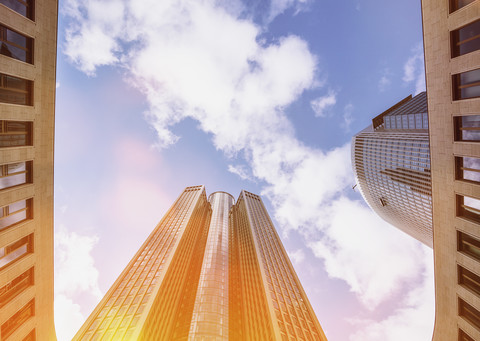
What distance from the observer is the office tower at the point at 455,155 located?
16.1 metres

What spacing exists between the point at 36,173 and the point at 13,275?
7698mm

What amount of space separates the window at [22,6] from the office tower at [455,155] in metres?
32.0

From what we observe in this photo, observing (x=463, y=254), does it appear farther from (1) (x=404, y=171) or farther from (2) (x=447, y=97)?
(1) (x=404, y=171)

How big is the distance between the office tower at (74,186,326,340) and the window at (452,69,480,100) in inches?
2124

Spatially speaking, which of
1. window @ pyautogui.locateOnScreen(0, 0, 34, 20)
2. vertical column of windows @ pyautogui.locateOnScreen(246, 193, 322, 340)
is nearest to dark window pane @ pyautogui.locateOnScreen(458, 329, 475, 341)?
vertical column of windows @ pyautogui.locateOnScreen(246, 193, 322, 340)

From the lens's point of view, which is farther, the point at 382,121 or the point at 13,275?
the point at 382,121

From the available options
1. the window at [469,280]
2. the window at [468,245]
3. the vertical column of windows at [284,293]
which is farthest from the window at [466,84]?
the vertical column of windows at [284,293]

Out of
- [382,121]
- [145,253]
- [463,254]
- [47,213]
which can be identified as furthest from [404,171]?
[47,213]

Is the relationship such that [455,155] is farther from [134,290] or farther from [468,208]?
[134,290]

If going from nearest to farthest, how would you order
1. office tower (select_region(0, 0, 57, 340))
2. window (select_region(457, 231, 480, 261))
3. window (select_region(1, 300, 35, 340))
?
office tower (select_region(0, 0, 57, 340)) → window (select_region(1, 300, 35, 340)) → window (select_region(457, 231, 480, 261))

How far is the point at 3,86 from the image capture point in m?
14.8

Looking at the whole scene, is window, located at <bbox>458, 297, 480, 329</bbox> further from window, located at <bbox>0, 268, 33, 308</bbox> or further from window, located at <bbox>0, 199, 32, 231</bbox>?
window, located at <bbox>0, 199, 32, 231</bbox>

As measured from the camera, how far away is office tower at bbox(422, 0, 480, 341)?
635 inches

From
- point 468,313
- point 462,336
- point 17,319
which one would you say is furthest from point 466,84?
point 17,319
